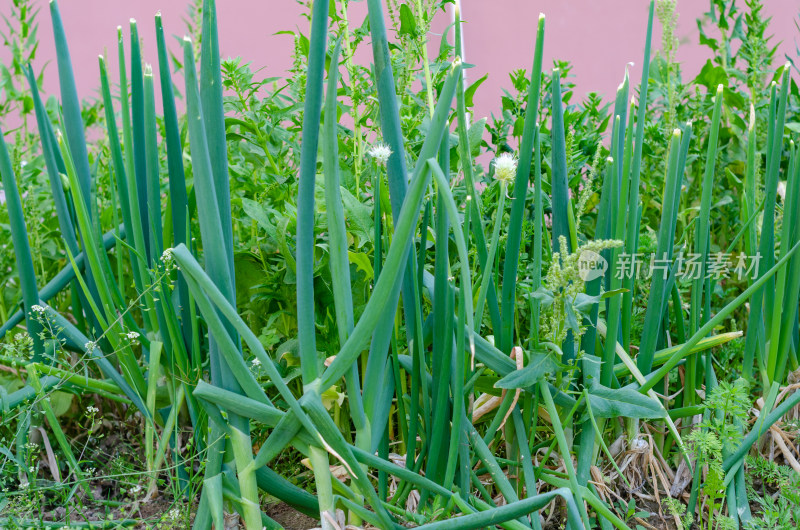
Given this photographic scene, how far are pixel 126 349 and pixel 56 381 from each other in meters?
0.09

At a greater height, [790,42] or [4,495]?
[790,42]

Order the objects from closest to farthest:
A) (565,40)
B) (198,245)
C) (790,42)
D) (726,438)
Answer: (726,438) → (198,245) → (790,42) → (565,40)

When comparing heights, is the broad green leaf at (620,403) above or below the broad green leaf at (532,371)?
below

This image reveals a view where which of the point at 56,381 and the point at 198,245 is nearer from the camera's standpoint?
the point at 56,381

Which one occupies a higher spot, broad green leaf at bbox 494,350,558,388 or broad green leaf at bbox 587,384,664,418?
broad green leaf at bbox 494,350,558,388

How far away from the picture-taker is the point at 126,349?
0.74 m

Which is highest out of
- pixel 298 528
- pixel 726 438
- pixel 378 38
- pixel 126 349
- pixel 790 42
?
pixel 790 42

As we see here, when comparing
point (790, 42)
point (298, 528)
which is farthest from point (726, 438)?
point (790, 42)

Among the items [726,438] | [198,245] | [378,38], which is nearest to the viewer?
[378,38]

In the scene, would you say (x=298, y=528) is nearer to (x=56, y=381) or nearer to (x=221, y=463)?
(x=221, y=463)

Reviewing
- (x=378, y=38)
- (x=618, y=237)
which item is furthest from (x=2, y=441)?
(x=618, y=237)

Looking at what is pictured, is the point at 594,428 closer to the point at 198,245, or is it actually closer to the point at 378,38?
the point at 378,38

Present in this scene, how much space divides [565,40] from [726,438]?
2.33 metres

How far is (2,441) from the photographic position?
0.74 metres
